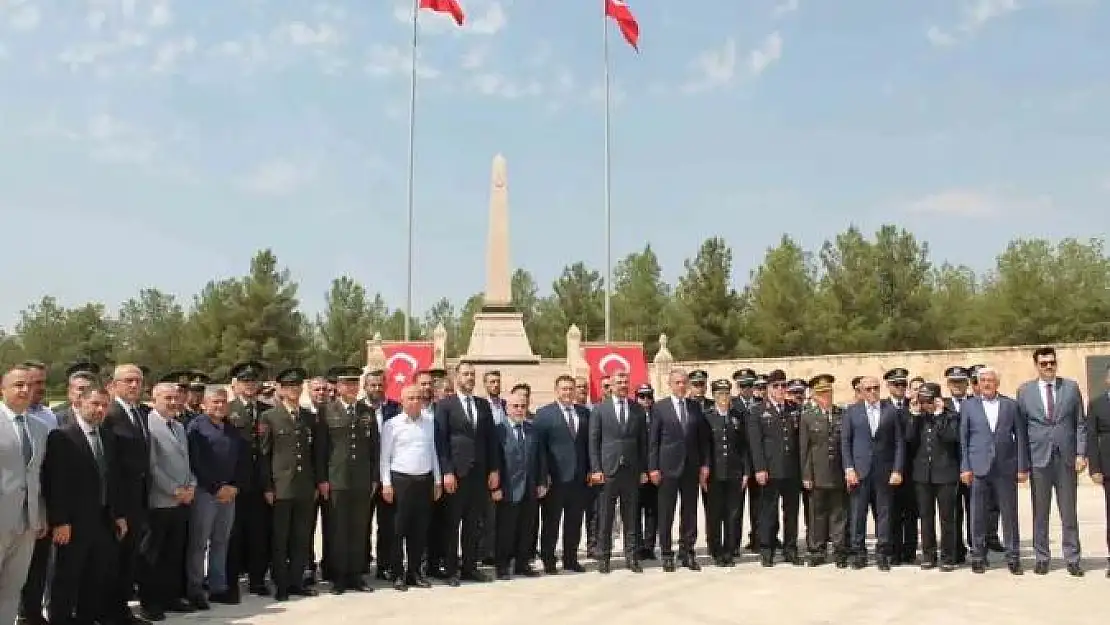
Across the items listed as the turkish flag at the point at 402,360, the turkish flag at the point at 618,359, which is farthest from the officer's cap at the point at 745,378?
the turkish flag at the point at 618,359

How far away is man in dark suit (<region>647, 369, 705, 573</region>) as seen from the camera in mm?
8414

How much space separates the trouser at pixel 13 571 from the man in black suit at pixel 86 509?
168mm

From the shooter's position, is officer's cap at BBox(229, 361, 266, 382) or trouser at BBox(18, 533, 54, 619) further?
officer's cap at BBox(229, 361, 266, 382)

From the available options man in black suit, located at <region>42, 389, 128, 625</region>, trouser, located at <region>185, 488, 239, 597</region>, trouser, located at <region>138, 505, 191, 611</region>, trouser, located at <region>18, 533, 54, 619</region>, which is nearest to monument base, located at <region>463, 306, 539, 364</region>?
trouser, located at <region>185, 488, 239, 597</region>

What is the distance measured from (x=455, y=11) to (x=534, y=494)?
20447mm

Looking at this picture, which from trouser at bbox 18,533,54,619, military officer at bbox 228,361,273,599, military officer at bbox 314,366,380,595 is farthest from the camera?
military officer at bbox 314,366,380,595

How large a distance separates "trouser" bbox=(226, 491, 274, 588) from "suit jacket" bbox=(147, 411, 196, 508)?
72 centimetres

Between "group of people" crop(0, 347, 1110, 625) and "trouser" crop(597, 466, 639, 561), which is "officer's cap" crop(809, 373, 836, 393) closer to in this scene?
"group of people" crop(0, 347, 1110, 625)

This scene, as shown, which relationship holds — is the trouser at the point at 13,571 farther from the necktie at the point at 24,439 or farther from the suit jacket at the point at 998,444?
the suit jacket at the point at 998,444

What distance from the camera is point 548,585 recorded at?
7.53m

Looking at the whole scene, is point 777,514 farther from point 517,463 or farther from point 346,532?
point 346,532

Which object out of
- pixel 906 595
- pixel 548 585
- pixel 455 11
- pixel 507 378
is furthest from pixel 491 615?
pixel 455 11

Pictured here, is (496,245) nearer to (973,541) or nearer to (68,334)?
(973,541)

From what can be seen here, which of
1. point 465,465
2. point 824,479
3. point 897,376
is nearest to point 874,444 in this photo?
point 824,479
